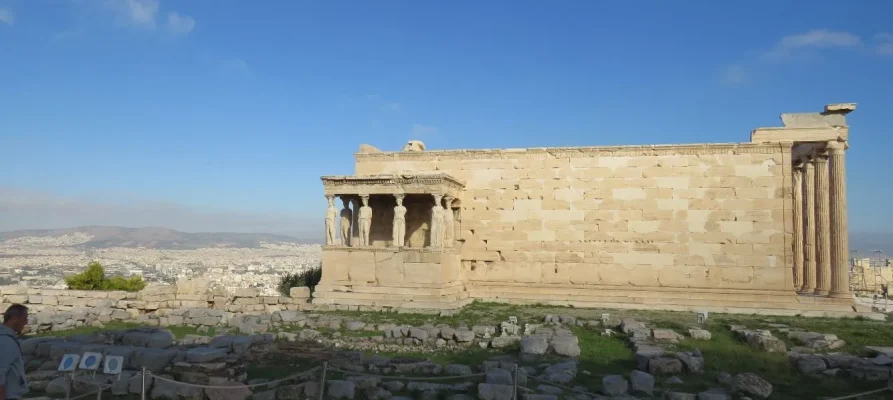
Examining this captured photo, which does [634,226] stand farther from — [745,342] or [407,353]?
[407,353]

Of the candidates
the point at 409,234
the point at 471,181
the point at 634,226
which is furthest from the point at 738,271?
the point at 409,234

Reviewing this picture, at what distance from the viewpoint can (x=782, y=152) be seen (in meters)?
17.1

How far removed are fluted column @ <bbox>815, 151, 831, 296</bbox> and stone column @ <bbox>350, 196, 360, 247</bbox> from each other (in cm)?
1290

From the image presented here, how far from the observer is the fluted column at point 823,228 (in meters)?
16.9

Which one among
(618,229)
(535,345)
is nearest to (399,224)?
(618,229)

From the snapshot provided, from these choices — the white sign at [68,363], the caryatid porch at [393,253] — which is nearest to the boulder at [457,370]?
the white sign at [68,363]

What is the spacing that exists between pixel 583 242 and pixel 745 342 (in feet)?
23.1

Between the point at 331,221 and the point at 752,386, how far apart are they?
12881mm

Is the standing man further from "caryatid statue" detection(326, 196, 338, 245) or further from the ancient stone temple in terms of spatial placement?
"caryatid statue" detection(326, 196, 338, 245)

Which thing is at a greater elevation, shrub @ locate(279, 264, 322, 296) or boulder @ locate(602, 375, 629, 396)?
shrub @ locate(279, 264, 322, 296)

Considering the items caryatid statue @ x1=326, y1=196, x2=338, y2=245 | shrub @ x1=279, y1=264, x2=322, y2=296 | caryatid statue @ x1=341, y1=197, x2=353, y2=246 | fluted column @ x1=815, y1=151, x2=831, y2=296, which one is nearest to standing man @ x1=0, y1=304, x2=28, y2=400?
caryatid statue @ x1=326, y1=196, x2=338, y2=245

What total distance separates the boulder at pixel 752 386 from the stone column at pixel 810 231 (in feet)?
35.1

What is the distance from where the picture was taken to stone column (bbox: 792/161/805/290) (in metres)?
18.3

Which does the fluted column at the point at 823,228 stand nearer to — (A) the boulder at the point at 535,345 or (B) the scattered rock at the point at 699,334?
(B) the scattered rock at the point at 699,334
